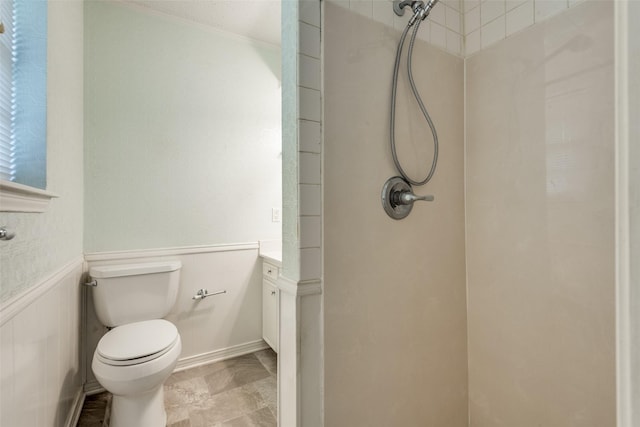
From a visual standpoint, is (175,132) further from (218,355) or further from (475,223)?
(475,223)

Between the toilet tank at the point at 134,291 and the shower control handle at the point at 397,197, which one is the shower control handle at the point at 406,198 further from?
the toilet tank at the point at 134,291

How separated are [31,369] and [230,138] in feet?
5.45

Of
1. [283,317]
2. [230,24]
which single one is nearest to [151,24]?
[230,24]

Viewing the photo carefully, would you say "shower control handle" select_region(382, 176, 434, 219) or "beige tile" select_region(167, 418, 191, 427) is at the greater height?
"shower control handle" select_region(382, 176, 434, 219)

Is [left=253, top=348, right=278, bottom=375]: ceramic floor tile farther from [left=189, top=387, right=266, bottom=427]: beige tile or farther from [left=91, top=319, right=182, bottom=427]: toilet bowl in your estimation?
[left=91, top=319, right=182, bottom=427]: toilet bowl

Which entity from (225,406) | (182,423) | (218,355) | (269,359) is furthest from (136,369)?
(269,359)

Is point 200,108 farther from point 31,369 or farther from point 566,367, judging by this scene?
point 566,367

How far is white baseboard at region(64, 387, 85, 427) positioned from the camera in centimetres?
141

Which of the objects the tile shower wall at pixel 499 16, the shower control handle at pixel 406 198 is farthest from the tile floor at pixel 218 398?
the tile shower wall at pixel 499 16

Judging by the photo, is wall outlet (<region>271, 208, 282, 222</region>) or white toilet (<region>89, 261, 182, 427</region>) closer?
white toilet (<region>89, 261, 182, 427</region>)

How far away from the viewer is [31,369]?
93 centimetres

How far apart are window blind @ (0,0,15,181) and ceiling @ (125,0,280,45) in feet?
3.37

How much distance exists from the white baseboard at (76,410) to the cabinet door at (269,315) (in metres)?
1.12

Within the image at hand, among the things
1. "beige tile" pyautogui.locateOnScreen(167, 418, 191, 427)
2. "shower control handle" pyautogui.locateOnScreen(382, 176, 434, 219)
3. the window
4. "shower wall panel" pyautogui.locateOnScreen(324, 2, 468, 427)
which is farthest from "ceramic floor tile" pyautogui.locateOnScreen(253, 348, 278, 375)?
the window
